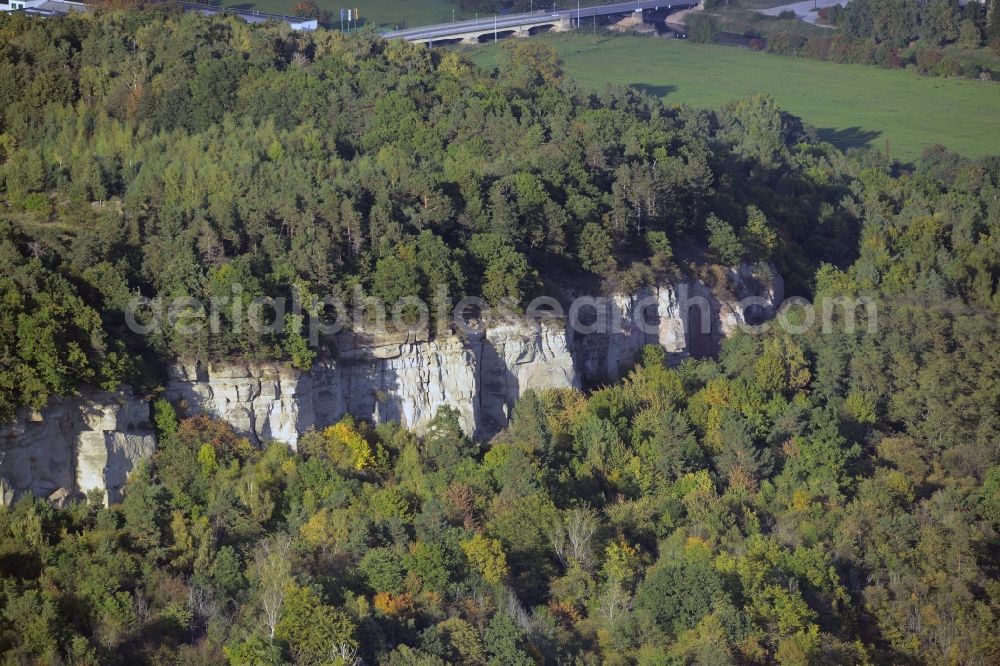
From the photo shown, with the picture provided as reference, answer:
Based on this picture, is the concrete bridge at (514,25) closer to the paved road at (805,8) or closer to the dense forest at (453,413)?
the paved road at (805,8)

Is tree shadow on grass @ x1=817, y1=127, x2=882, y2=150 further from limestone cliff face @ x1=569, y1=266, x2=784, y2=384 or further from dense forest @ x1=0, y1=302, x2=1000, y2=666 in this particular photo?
dense forest @ x1=0, y1=302, x2=1000, y2=666

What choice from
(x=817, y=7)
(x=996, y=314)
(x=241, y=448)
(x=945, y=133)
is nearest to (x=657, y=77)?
(x=945, y=133)

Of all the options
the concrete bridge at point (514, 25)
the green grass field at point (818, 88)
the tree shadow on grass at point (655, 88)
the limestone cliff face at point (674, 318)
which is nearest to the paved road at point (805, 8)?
the concrete bridge at point (514, 25)

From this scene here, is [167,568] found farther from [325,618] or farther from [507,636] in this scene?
[507,636]

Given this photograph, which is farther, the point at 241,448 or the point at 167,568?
the point at 241,448

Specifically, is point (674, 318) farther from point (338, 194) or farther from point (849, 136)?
point (849, 136)

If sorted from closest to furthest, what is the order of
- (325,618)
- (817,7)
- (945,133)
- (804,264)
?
(325,618) < (804,264) < (945,133) < (817,7)

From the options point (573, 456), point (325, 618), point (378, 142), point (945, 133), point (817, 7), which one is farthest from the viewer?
point (817, 7)

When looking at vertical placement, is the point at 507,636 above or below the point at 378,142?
below
